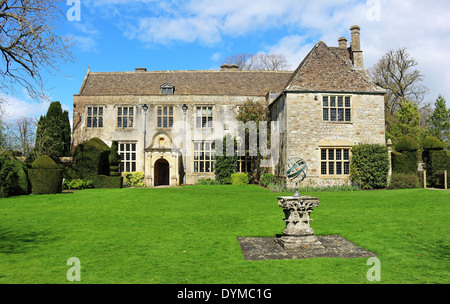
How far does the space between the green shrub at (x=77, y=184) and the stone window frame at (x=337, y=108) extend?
1718 cm

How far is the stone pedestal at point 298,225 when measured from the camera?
7273 mm

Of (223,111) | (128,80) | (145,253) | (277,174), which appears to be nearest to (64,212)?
(145,253)

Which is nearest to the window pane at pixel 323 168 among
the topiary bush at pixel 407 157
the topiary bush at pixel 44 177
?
the topiary bush at pixel 407 157

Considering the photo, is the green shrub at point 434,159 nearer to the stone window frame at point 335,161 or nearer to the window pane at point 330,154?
the stone window frame at point 335,161

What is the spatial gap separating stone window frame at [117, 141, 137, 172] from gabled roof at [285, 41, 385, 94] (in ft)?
48.9

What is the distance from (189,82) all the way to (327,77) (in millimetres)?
14190

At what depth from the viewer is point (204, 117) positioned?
96.3 ft

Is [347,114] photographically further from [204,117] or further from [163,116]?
[163,116]

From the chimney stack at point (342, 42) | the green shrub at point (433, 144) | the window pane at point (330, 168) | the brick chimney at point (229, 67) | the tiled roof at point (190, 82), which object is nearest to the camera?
the green shrub at point (433, 144)

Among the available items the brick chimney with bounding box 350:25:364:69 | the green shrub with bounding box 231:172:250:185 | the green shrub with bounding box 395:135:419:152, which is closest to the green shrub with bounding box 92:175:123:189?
the green shrub with bounding box 231:172:250:185

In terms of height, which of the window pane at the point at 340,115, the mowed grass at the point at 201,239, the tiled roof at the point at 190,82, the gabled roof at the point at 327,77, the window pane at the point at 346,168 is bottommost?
the mowed grass at the point at 201,239

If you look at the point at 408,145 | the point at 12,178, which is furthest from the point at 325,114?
the point at 12,178

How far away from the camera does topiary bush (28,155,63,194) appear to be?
18.5 meters

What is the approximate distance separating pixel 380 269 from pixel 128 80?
3039 cm
